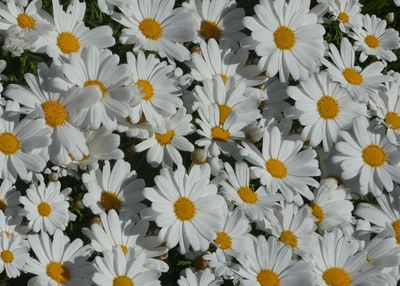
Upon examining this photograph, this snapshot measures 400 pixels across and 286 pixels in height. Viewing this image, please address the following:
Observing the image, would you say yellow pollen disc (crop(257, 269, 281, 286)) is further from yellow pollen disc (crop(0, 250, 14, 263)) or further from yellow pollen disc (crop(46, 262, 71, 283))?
yellow pollen disc (crop(0, 250, 14, 263))

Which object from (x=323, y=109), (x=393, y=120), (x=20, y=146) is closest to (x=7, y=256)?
(x=20, y=146)

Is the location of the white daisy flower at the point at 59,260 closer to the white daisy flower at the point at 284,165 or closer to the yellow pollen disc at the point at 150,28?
the white daisy flower at the point at 284,165

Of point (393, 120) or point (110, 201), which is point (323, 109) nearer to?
point (393, 120)

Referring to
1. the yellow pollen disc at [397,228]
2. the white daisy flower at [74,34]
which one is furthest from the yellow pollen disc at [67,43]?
the yellow pollen disc at [397,228]

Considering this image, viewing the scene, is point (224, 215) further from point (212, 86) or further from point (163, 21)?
point (163, 21)

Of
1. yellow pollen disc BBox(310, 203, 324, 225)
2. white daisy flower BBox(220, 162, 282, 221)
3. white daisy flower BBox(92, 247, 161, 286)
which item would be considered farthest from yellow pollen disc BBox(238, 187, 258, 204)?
white daisy flower BBox(92, 247, 161, 286)

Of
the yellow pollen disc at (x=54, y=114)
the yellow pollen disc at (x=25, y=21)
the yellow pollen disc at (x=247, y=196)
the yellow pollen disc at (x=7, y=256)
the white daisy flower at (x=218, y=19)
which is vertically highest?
the white daisy flower at (x=218, y=19)

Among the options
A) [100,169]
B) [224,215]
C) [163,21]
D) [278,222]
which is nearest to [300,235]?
[278,222]
